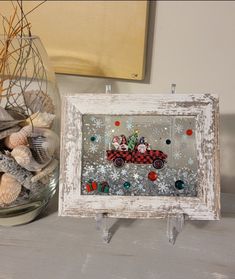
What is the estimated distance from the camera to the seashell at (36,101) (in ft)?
1.94

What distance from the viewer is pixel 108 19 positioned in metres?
0.72

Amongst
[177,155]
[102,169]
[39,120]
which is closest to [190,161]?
[177,155]

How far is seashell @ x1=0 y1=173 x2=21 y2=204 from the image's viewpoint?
0.54 meters

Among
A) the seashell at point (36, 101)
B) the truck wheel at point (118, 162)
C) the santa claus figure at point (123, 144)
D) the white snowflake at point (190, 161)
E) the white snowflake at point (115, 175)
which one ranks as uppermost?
the seashell at point (36, 101)

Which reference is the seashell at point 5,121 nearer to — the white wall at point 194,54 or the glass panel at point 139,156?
the glass panel at point 139,156

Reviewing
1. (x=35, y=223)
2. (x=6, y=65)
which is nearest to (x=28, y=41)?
(x=6, y=65)

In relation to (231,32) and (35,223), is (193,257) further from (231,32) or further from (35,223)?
(231,32)

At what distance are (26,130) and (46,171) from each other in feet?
0.24

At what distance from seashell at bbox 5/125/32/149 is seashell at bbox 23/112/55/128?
0.02 metres

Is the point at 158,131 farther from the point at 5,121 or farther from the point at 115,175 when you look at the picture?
the point at 5,121

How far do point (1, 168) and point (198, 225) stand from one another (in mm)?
334

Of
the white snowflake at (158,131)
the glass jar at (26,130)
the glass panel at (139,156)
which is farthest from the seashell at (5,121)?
the white snowflake at (158,131)

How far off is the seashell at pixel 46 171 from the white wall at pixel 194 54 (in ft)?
0.79

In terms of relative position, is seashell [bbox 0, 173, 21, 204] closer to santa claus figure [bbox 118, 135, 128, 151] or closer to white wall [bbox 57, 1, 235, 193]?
santa claus figure [bbox 118, 135, 128, 151]
